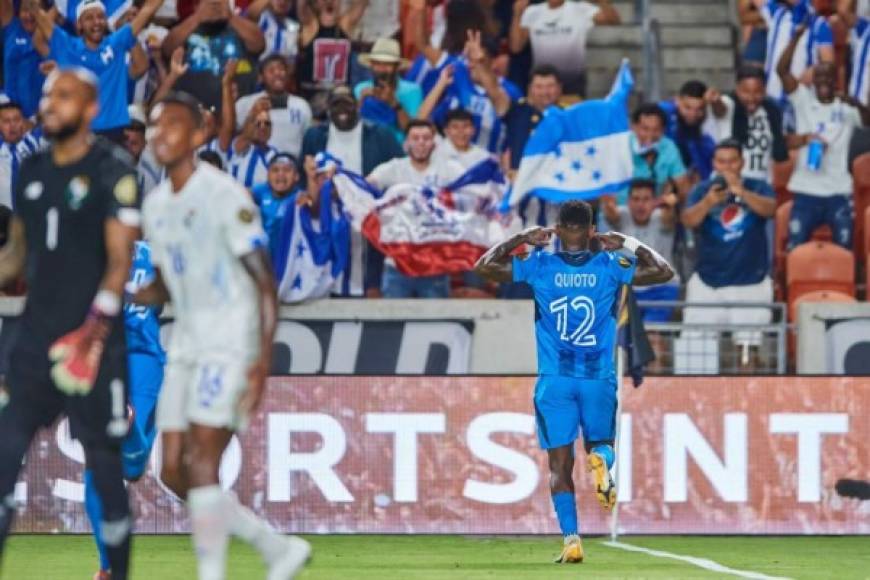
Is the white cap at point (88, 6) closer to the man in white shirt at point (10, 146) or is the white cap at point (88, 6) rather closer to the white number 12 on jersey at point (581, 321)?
the man in white shirt at point (10, 146)

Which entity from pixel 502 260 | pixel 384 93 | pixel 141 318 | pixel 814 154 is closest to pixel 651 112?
pixel 814 154

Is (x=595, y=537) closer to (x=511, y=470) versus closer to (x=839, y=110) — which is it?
(x=511, y=470)

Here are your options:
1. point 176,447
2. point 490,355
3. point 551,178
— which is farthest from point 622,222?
point 176,447

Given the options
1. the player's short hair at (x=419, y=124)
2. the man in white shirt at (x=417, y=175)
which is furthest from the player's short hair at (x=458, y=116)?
the player's short hair at (x=419, y=124)

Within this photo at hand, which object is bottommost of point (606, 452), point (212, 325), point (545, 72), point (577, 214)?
point (606, 452)

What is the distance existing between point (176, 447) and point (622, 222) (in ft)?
33.4

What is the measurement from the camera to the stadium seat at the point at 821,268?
18.7 m

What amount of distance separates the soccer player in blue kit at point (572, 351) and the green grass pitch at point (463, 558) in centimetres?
68

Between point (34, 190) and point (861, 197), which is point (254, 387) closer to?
point (34, 190)

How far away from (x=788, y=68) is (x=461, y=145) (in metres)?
4.00

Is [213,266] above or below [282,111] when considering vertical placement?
below

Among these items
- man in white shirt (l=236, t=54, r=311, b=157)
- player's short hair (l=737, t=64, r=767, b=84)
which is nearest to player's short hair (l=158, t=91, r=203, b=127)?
man in white shirt (l=236, t=54, r=311, b=157)

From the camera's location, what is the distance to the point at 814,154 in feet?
63.7

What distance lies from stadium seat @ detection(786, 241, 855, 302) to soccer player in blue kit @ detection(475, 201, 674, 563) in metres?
Result: 5.71
